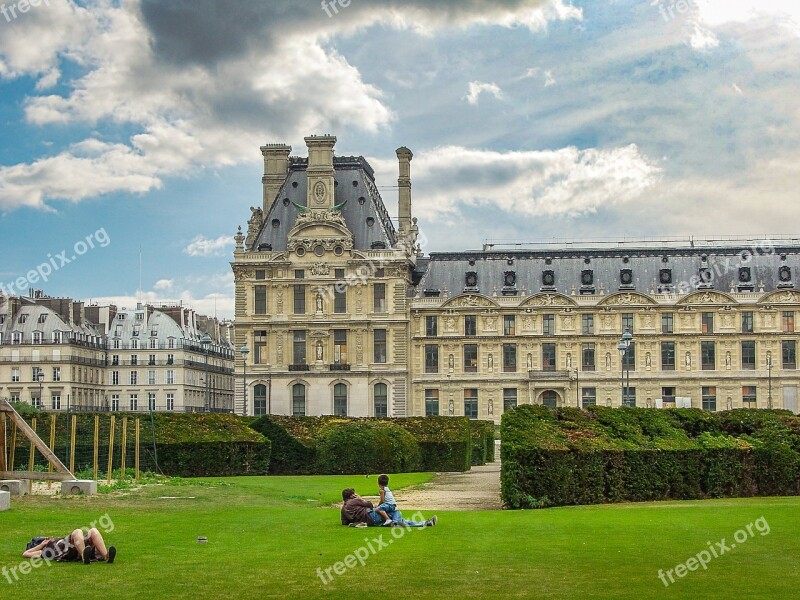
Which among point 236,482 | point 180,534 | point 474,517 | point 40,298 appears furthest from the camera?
point 40,298

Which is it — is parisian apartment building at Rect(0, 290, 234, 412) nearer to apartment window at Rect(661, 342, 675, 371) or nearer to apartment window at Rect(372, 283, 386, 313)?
apartment window at Rect(372, 283, 386, 313)

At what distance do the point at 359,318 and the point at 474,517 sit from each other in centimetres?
7297

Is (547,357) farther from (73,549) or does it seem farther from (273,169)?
(73,549)

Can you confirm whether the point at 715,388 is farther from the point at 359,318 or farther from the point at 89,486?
the point at 89,486

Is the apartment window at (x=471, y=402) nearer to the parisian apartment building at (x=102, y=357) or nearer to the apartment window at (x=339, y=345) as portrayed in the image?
the apartment window at (x=339, y=345)

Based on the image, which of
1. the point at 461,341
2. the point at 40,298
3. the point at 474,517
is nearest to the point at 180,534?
the point at 474,517

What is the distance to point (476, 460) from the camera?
62062mm

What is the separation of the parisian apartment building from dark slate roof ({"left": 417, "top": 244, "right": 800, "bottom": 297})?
26.4m

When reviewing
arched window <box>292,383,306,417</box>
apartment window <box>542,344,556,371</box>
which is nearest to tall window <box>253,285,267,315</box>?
arched window <box>292,383,306,417</box>

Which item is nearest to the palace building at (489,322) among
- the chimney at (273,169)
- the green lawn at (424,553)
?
the chimney at (273,169)

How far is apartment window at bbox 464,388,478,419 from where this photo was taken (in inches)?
3910

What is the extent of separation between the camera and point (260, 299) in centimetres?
10144

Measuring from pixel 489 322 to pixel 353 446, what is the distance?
168ft

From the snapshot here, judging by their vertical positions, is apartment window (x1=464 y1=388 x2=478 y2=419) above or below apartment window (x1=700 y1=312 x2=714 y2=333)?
below
